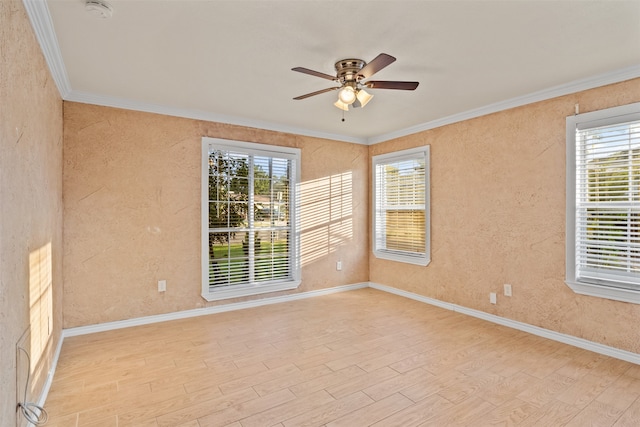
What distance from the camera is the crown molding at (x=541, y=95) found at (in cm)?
295

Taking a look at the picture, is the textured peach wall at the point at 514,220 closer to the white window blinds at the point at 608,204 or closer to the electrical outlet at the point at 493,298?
the electrical outlet at the point at 493,298

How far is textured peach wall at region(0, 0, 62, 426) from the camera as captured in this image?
1.55 metres

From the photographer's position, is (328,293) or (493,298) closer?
(493,298)

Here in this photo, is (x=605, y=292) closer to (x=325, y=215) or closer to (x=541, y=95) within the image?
(x=541, y=95)

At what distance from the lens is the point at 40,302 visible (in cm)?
236

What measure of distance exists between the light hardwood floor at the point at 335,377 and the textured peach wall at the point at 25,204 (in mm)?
462

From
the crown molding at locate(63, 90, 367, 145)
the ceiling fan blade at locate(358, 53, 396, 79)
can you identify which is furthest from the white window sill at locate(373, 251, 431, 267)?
the ceiling fan blade at locate(358, 53, 396, 79)

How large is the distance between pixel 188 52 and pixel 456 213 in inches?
137

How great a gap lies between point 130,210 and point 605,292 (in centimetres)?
473

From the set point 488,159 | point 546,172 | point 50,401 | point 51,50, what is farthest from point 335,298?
point 51,50

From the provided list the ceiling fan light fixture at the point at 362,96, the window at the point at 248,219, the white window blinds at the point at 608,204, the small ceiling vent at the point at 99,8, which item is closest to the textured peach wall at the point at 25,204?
the small ceiling vent at the point at 99,8

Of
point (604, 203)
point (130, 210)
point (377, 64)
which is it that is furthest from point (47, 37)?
point (604, 203)

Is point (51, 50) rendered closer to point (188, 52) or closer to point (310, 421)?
point (188, 52)

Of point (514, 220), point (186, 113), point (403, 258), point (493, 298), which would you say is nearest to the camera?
point (514, 220)
